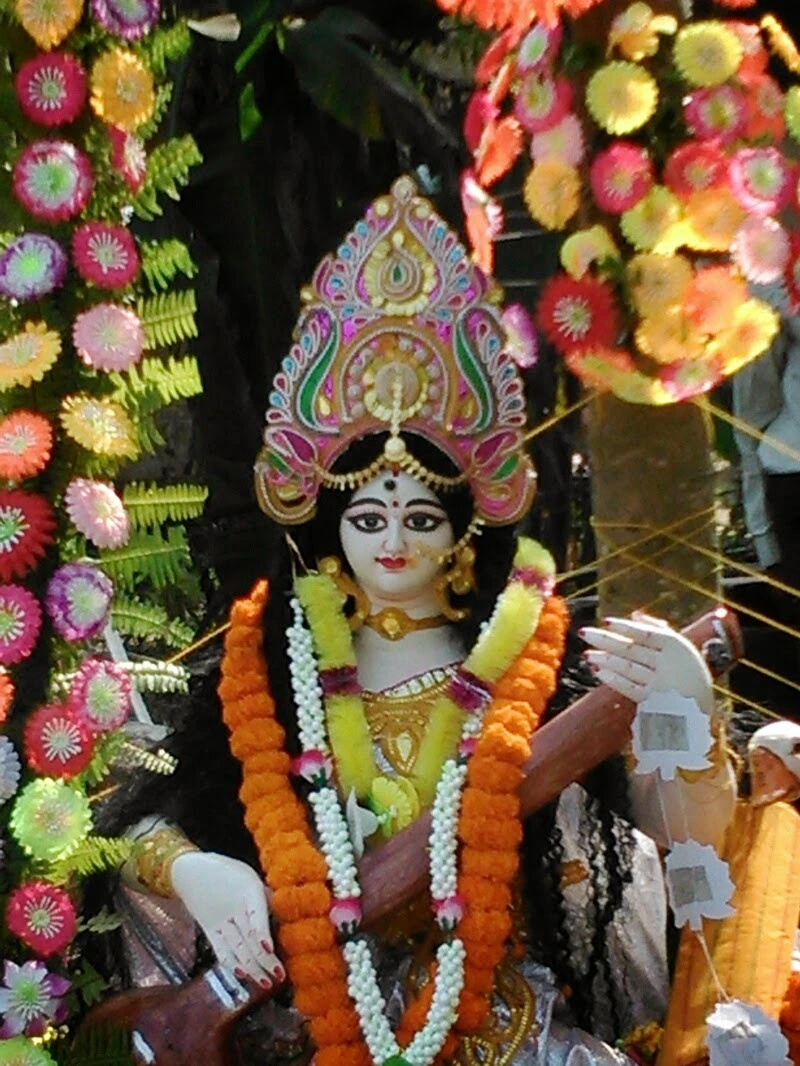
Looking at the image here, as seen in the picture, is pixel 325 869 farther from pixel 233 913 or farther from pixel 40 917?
pixel 40 917

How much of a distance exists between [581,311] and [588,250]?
9cm

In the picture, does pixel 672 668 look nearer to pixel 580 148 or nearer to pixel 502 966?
pixel 502 966

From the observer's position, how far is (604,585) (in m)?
2.62

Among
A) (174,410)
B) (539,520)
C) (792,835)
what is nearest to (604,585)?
(539,520)

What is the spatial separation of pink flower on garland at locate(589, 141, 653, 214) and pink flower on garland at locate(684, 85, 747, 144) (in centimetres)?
9

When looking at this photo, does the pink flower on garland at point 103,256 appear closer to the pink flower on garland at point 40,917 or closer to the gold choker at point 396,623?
the gold choker at point 396,623

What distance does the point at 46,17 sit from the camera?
84.4 inches

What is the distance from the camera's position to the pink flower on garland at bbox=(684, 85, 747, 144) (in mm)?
2258

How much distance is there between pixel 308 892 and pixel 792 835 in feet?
2.18

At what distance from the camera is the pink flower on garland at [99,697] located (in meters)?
2.18

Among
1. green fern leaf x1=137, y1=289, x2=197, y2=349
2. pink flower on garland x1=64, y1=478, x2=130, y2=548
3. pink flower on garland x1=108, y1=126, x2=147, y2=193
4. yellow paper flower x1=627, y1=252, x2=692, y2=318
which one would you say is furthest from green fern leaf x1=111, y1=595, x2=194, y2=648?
yellow paper flower x1=627, y1=252, x2=692, y2=318

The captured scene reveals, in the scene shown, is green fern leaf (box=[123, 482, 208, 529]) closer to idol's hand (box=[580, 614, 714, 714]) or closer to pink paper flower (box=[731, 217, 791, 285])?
idol's hand (box=[580, 614, 714, 714])

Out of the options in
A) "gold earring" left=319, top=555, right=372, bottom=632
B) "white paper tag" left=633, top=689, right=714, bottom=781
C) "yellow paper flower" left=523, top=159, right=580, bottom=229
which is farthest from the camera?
"gold earring" left=319, top=555, right=372, bottom=632

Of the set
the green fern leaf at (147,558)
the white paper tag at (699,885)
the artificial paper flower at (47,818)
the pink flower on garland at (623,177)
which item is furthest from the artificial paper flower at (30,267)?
the white paper tag at (699,885)
